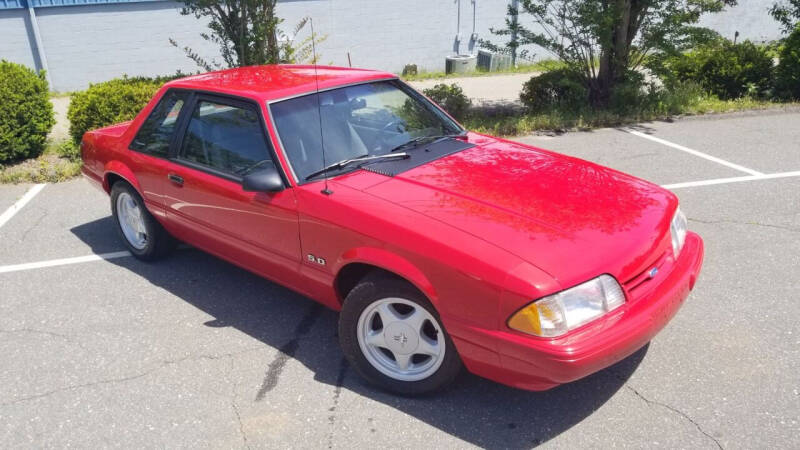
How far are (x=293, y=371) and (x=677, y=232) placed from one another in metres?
2.30

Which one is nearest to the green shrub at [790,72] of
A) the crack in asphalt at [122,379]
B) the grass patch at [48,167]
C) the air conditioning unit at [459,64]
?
the air conditioning unit at [459,64]

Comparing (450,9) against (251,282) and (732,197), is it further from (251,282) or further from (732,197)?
(251,282)

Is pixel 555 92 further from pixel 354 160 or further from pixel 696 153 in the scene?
pixel 354 160

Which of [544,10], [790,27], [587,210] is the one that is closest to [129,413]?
[587,210]

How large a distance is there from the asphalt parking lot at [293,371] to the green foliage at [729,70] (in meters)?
5.50

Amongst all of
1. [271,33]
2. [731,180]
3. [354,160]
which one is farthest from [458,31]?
[354,160]

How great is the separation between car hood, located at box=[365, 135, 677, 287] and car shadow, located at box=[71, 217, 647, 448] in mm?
767

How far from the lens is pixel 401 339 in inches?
131

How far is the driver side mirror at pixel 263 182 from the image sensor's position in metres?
3.60

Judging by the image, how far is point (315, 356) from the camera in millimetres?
3814

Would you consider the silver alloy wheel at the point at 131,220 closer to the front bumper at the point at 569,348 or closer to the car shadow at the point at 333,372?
the car shadow at the point at 333,372

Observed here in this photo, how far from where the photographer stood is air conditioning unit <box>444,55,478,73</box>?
1512cm

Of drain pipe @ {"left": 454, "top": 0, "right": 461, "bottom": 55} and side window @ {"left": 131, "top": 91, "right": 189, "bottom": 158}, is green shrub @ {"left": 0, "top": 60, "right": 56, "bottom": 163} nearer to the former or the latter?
side window @ {"left": 131, "top": 91, "right": 189, "bottom": 158}

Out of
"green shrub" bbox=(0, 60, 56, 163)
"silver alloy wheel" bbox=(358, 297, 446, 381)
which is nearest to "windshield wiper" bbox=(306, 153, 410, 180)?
"silver alloy wheel" bbox=(358, 297, 446, 381)
